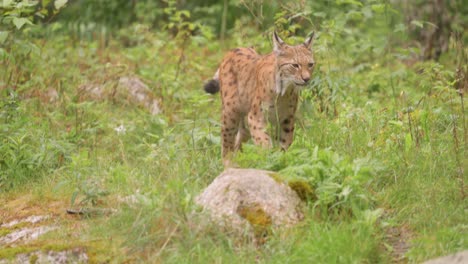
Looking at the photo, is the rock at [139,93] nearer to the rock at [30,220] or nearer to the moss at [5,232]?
the rock at [30,220]

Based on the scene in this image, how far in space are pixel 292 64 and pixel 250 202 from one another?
6.82 feet

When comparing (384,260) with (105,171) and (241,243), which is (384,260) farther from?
(105,171)

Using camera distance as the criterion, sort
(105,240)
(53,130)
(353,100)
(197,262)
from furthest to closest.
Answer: (353,100), (53,130), (105,240), (197,262)

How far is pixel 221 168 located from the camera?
21.8 ft

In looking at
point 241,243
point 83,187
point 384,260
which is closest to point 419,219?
point 384,260

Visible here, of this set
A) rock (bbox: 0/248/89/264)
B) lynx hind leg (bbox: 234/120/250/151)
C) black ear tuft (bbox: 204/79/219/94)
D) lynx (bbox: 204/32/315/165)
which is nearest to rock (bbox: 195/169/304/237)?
rock (bbox: 0/248/89/264)

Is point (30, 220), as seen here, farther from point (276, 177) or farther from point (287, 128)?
point (287, 128)

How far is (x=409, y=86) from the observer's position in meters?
10.0

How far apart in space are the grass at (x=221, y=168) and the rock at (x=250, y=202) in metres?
0.10

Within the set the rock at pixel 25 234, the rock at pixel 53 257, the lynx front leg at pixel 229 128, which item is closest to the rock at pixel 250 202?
the rock at pixel 53 257

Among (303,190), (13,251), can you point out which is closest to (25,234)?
(13,251)

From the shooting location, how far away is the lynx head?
7.20 meters

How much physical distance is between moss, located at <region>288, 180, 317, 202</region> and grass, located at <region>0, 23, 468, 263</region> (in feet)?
0.10

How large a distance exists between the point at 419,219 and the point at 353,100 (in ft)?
11.8
